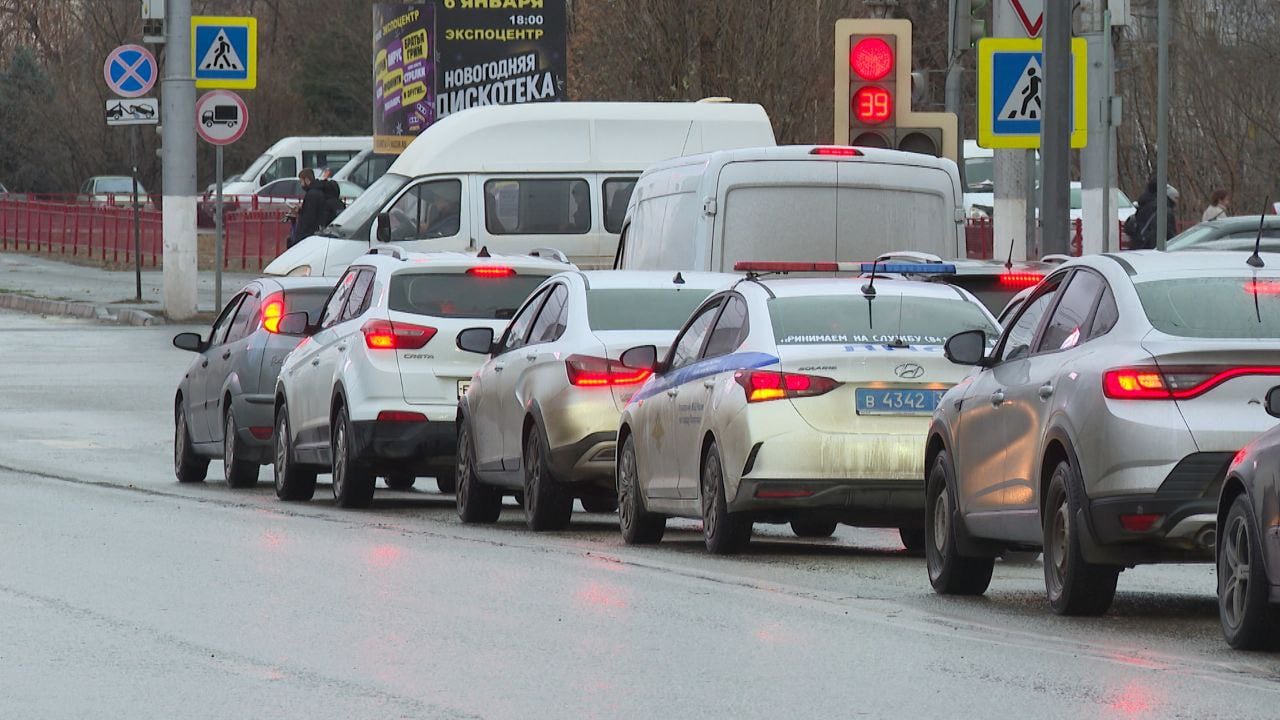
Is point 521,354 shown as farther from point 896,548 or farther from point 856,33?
point 856,33

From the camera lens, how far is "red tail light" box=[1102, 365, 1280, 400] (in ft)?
33.0

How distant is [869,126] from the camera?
22547mm

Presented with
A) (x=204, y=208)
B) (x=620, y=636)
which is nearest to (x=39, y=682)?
(x=620, y=636)

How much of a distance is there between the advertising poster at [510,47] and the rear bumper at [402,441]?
2572 cm

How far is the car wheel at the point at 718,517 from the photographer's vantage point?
1342cm

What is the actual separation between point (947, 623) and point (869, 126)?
12.2 metres

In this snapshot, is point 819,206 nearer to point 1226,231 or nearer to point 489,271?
point 489,271

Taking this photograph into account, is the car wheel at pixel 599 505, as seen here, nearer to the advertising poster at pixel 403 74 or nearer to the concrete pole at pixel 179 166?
the concrete pole at pixel 179 166

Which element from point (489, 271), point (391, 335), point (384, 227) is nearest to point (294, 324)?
point (489, 271)

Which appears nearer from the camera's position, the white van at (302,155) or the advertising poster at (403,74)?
the advertising poster at (403,74)

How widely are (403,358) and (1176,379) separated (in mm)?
7887

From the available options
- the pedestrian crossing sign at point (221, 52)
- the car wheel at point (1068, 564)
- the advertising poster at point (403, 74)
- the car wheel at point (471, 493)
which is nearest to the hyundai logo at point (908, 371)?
the car wheel at point (1068, 564)

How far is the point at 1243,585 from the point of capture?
31.7 ft

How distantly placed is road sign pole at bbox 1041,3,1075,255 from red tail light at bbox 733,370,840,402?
6.82 metres
